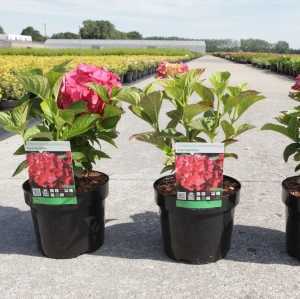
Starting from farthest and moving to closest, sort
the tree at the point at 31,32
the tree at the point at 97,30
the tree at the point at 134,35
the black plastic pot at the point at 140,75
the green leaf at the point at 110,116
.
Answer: the tree at the point at 134,35 → the tree at the point at 31,32 → the tree at the point at 97,30 → the black plastic pot at the point at 140,75 → the green leaf at the point at 110,116

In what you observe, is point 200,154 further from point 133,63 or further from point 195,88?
point 133,63

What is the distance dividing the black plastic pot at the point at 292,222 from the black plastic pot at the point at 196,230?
266 millimetres

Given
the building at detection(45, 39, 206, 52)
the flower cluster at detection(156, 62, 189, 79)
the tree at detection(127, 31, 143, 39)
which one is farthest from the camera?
the tree at detection(127, 31, 143, 39)

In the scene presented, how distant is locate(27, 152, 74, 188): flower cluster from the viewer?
6.79ft

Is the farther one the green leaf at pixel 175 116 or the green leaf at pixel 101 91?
the green leaf at pixel 175 116

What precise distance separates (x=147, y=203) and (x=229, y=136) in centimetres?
126

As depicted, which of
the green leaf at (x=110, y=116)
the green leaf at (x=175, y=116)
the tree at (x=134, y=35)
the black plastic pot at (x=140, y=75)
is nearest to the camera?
the green leaf at (x=110, y=116)

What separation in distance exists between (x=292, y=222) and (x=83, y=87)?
51.3 inches

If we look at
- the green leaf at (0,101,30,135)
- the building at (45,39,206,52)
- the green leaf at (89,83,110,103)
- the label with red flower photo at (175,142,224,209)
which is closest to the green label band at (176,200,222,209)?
the label with red flower photo at (175,142,224,209)

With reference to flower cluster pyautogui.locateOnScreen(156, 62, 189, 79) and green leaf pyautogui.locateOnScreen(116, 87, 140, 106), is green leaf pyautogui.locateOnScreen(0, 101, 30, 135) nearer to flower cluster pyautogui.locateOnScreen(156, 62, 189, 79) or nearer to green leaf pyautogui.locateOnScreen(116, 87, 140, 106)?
green leaf pyautogui.locateOnScreen(116, 87, 140, 106)

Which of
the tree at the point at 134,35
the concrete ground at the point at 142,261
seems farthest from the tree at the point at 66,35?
the concrete ground at the point at 142,261

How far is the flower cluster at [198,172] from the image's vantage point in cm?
201

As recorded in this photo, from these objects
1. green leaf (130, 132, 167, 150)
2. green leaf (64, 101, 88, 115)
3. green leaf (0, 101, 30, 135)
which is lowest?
Answer: green leaf (130, 132, 167, 150)

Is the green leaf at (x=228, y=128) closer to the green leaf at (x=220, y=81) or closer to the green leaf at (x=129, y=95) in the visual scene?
the green leaf at (x=220, y=81)
